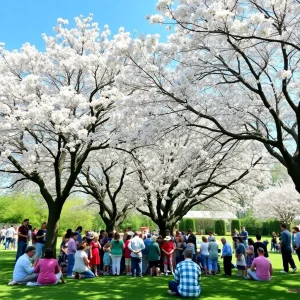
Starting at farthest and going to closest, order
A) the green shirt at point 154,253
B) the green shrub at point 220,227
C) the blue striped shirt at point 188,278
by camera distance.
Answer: the green shrub at point 220,227 < the green shirt at point 154,253 < the blue striped shirt at point 188,278

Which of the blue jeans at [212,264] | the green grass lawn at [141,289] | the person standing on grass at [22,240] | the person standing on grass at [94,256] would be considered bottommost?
the green grass lawn at [141,289]

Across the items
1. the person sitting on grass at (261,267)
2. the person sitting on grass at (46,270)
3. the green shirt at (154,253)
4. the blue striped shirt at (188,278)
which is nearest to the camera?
the blue striped shirt at (188,278)

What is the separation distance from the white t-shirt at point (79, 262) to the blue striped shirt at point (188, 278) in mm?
4199

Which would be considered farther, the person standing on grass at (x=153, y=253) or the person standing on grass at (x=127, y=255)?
the person standing on grass at (x=127, y=255)

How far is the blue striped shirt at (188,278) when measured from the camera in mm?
7738

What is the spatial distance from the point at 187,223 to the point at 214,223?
15.9 feet

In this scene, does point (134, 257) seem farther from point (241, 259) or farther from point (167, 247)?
point (241, 259)

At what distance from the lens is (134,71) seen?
975 centimetres

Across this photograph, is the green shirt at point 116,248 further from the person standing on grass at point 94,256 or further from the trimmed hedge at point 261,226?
the trimmed hedge at point 261,226

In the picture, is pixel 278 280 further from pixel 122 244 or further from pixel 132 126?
pixel 132 126

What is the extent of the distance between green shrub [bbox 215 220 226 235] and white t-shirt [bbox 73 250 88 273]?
44439mm

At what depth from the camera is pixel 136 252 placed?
472 inches

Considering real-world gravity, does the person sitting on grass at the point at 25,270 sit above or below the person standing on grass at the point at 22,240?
below

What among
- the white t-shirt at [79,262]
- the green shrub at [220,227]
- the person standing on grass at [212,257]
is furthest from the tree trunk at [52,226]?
the green shrub at [220,227]
